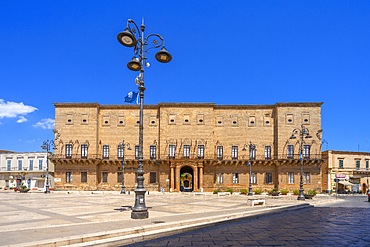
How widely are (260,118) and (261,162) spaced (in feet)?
20.2

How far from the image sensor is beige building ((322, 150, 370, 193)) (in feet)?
163

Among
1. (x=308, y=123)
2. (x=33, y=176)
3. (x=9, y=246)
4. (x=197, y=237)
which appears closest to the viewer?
(x=9, y=246)

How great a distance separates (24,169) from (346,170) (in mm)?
52303

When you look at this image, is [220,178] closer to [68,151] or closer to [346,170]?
[346,170]

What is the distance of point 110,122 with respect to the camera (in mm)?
48531

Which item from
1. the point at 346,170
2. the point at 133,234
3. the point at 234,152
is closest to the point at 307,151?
the point at 346,170

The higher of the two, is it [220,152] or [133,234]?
[220,152]

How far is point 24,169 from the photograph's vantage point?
5903cm

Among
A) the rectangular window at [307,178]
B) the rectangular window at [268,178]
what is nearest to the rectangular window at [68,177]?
the rectangular window at [268,178]

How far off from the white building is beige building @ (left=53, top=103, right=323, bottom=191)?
527 inches

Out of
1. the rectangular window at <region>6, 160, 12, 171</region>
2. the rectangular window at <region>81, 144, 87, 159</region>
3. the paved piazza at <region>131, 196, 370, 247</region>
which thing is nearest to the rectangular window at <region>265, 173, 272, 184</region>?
the rectangular window at <region>81, 144, 87, 159</region>

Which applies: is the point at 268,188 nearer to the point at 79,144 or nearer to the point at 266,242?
the point at 79,144

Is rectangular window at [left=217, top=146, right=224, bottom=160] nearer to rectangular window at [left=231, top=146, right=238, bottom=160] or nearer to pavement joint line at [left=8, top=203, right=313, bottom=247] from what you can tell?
rectangular window at [left=231, top=146, right=238, bottom=160]

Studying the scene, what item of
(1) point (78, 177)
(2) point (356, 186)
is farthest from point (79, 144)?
(2) point (356, 186)
